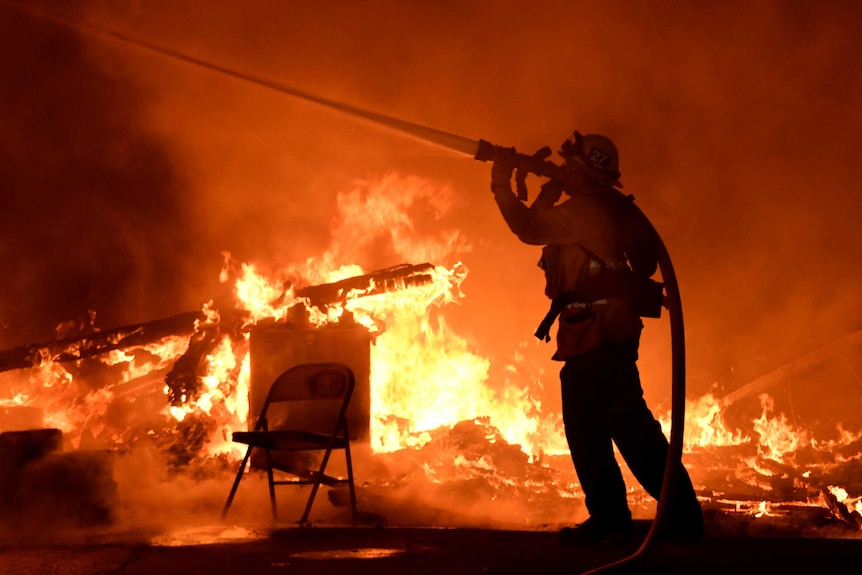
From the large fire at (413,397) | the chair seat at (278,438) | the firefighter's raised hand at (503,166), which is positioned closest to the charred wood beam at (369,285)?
the large fire at (413,397)

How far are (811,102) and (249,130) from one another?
7330mm

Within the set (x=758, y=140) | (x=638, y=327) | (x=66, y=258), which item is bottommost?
(x=638, y=327)

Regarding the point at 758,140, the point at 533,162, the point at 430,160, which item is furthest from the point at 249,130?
the point at 533,162

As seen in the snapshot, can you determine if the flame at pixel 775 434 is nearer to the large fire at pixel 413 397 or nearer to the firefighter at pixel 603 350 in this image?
the large fire at pixel 413 397

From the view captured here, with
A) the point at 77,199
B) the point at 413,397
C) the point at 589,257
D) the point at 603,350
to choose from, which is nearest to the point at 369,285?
the point at 413,397

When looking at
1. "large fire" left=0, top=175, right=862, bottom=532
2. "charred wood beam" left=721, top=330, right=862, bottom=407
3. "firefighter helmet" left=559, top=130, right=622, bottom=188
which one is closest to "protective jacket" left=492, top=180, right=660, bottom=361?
"firefighter helmet" left=559, top=130, right=622, bottom=188

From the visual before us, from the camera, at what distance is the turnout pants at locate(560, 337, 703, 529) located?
3.77 m

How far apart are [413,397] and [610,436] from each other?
547cm

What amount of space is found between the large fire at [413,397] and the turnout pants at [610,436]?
2941mm

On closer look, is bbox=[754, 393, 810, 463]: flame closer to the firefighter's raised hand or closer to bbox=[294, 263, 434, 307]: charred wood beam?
bbox=[294, 263, 434, 307]: charred wood beam

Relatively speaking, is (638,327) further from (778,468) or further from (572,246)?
(778,468)

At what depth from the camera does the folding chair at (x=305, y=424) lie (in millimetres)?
5137

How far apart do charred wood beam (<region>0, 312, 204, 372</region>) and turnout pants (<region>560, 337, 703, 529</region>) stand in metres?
5.96

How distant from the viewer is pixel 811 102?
10.2 meters
